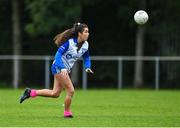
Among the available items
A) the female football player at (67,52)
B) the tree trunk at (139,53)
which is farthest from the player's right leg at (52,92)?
the tree trunk at (139,53)

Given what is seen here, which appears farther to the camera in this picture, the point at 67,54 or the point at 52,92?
the point at 52,92

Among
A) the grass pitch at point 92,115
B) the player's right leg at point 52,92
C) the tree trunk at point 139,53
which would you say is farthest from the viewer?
the tree trunk at point 139,53

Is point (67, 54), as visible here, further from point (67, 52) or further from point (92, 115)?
point (92, 115)

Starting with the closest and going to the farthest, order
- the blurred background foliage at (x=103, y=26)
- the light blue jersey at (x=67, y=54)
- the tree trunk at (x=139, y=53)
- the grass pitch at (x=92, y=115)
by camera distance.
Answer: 1. the grass pitch at (x=92, y=115)
2. the light blue jersey at (x=67, y=54)
3. the blurred background foliage at (x=103, y=26)
4. the tree trunk at (x=139, y=53)

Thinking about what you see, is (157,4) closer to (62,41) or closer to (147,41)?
(147,41)

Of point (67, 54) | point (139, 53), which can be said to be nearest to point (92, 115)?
point (67, 54)

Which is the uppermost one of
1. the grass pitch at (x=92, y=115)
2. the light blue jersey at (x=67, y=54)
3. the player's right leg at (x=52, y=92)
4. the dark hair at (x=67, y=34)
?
the dark hair at (x=67, y=34)

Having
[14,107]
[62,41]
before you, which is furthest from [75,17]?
[62,41]

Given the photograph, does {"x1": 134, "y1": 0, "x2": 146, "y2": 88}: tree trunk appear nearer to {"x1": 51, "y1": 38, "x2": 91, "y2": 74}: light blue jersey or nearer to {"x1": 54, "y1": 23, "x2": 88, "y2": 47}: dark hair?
{"x1": 51, "y1": 38, "x2": 91, "y2": 74}: light blue jersey

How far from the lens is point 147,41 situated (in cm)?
3888

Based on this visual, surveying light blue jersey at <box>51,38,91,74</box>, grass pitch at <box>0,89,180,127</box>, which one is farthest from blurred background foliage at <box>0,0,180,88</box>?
light blue jersey at <box>51,38,91,74</box>

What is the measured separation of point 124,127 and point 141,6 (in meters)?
23.2

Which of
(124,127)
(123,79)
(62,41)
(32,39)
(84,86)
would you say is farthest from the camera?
(32,39)

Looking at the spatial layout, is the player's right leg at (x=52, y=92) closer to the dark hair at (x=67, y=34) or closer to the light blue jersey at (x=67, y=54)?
the light blue jersey at (x=67, y=54)
